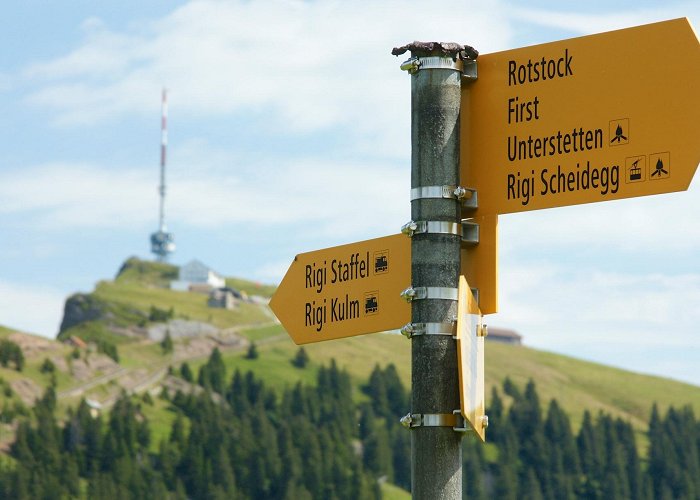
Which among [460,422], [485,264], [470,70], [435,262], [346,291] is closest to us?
[460,422]

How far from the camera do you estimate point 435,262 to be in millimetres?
7184

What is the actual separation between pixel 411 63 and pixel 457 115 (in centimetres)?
38

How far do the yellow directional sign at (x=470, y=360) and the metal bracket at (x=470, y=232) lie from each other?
0.97 feet

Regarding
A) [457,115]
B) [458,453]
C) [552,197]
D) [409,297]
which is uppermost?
[457,115]

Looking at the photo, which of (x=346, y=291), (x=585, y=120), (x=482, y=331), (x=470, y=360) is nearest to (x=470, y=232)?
(x=482, y=331)

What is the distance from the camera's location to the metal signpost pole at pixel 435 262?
7.06 meters

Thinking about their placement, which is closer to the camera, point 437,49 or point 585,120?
point 585,120

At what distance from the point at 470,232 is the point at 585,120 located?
0.85 m

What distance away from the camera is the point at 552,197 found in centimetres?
729

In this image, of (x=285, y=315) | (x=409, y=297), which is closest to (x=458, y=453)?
(x=409, y=297)

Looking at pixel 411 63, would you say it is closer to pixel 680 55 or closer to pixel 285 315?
pixel 680 55

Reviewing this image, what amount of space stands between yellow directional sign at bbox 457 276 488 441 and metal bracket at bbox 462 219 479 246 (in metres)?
0.30

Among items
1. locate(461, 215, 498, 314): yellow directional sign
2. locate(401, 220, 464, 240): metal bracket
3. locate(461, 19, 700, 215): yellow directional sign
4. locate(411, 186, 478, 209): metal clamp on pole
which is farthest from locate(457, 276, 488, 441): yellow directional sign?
locate(461, 19, 700, 215): yellow directional sign

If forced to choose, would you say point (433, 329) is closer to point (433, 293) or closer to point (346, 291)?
point (433, 293)
